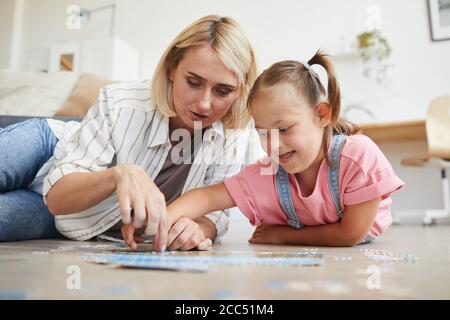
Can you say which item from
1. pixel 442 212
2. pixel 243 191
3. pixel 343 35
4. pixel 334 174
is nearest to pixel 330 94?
pixel 334 174

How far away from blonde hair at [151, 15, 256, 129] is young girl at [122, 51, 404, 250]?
0.06m

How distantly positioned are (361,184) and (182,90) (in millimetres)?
408

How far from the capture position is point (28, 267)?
1.65 ft

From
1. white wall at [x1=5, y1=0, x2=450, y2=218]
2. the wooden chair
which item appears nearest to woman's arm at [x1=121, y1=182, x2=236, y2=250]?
the wooden chair

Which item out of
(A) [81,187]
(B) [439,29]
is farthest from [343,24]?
(A) [81,187]

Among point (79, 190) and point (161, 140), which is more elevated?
point (161, 140)

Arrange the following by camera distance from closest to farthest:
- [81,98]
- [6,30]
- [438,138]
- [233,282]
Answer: [233,282] → [81,98] → [438,138] → [6,30]

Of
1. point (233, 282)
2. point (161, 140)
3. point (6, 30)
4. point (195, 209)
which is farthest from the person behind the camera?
point (6, 30)

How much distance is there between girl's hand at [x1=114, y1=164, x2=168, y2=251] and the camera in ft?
1.96

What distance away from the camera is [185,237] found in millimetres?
731

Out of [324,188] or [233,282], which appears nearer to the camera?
[233,282]

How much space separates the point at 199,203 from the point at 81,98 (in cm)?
132

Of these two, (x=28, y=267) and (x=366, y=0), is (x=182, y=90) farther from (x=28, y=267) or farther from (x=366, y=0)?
(x=366, y=0)

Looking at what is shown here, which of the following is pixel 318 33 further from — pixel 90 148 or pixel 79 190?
pixel 79 190
